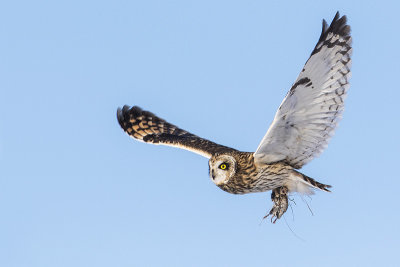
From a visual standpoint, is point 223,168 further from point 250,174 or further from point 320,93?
point 320,93

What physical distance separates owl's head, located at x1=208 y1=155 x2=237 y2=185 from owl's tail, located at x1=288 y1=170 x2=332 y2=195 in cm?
89

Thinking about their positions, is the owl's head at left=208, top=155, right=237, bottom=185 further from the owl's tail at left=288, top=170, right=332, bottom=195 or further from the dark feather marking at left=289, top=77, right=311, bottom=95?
the dark feather marking at left=289, top=77, right=311, bottom=95

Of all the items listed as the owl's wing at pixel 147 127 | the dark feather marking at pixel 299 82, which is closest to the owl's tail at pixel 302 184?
Result: the dark feather marking at pixel 299 82

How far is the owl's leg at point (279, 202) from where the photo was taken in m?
10.5

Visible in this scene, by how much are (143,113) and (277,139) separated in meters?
4.00

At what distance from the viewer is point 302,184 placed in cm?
1034

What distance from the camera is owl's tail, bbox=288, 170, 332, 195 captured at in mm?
10117

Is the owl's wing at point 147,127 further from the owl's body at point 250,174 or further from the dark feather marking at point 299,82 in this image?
the dark feather marking at point 299,82

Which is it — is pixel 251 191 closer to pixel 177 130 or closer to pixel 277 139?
pixel 277 139

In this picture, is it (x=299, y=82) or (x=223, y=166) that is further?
(x=223, y=166)

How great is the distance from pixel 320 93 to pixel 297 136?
0.69m

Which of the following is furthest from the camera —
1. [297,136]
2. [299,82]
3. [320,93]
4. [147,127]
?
[147,127]

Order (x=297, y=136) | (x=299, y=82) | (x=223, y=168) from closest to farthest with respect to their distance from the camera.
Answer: (x=299, y=82), (x=297, y=136), (x=223, y=168)

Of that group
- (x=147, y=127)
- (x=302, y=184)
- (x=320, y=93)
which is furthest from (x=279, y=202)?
(x=147, y=127)
